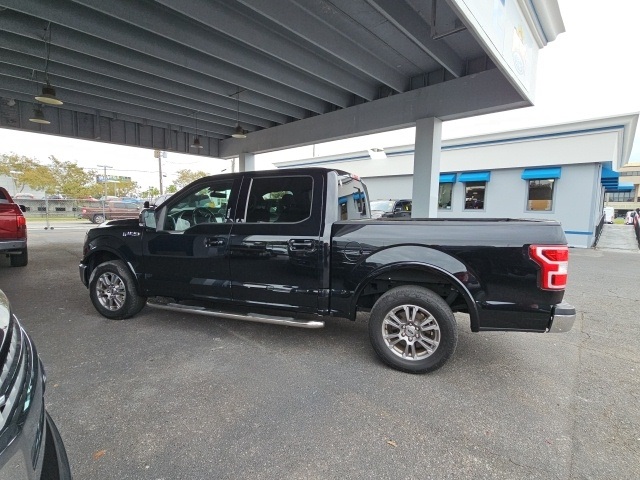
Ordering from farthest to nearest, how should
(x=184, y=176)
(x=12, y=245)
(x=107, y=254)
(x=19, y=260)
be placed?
(x=184, y=176), (x=19, y=260), (x=12, y=245), (x=107, y=254)

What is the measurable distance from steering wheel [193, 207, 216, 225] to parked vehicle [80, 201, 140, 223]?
22.7 metres

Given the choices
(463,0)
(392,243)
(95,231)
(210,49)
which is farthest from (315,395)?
(210,49)

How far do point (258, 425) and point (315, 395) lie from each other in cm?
58

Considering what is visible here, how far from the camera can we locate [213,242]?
3920 mm

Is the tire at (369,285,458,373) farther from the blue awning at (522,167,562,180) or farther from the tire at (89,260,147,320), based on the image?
the blue awning at (522,167,562,180)

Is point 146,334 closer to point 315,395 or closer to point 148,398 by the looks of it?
point 148,398

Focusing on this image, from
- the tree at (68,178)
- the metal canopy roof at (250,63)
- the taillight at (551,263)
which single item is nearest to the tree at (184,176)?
the tree at (68,178)

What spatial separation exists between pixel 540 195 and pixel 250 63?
46.4 ft

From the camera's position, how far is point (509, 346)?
13.1ft

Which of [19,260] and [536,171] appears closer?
[19,260]

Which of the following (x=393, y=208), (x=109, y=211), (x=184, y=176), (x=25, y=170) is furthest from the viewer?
(x=184, y=176)

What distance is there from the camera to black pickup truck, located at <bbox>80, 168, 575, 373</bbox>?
2.92m

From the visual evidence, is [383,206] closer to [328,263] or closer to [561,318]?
[328,263]

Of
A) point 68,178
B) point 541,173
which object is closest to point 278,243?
point 541,173
